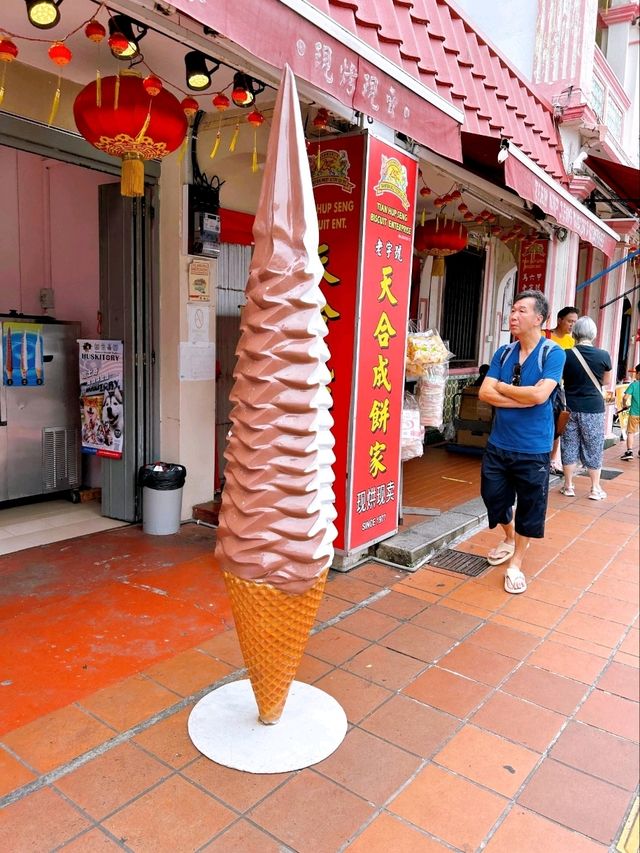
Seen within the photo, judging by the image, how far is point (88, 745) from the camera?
2.70m

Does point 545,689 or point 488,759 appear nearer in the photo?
point 488,759

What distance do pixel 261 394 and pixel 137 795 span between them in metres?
1.64

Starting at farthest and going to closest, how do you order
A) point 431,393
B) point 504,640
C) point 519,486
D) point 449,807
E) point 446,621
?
1. point 431,393
2. point 519,486
3. point 446,621
4. point 504,640
5. point 449,807

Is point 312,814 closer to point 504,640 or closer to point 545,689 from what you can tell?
point 545,689

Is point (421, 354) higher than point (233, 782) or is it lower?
higher

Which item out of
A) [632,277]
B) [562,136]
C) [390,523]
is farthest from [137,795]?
[632,277]

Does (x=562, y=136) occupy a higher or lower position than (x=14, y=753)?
higher

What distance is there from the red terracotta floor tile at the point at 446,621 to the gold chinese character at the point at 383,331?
1.98 meters

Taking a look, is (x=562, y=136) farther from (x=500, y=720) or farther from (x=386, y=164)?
(x=500, y=720)

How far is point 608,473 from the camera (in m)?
9.38

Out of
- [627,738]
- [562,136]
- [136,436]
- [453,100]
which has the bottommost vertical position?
[627,738]

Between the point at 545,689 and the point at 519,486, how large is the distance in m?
1.64

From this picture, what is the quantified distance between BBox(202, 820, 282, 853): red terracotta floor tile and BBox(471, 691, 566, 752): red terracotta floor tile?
1236mm

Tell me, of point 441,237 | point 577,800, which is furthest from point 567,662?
point 441,237
